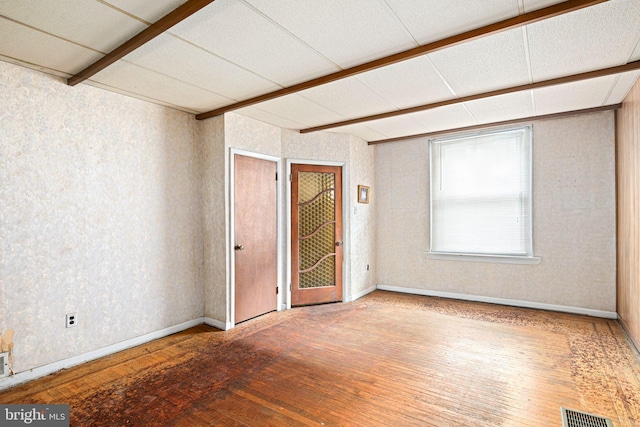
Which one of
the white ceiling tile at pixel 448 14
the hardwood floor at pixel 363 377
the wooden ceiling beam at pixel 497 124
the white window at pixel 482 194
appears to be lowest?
the hardwood floor at pixel 363 377

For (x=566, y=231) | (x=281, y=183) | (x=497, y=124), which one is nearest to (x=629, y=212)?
(x=566, y=231)

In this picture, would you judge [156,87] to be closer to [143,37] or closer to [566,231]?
[143,37]

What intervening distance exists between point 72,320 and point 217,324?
56.5 inches

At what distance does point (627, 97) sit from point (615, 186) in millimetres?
1074

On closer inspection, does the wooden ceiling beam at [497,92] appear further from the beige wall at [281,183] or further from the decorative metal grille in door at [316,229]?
the decorative metal grille in door at [316,229]

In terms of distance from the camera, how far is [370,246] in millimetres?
5582

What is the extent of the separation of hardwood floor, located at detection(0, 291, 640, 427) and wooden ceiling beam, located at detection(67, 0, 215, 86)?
2.48 metres

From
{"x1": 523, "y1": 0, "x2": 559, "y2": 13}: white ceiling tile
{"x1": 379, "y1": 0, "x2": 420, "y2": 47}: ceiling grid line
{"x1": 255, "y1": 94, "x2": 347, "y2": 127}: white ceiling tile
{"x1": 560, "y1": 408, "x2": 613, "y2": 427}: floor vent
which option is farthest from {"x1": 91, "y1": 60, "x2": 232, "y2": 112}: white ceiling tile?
{"x1": 560, "y1": 408, "x2": 613, "y2": 427}: floor vent

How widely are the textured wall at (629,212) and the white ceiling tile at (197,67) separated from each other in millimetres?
3484

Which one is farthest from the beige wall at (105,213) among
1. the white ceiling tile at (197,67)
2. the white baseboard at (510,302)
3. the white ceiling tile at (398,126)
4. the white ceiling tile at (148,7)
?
the white baseboard at (510,302)

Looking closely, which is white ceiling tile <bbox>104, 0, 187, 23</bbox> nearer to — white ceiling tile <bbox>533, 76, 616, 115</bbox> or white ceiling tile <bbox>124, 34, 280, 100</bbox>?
white ceiling tile <bbox>124, 34, 280, 100</bbox>

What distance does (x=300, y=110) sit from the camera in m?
3.77

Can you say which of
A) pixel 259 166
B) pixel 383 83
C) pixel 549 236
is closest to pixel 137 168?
pixel 259 166

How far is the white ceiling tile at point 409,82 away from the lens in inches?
105
